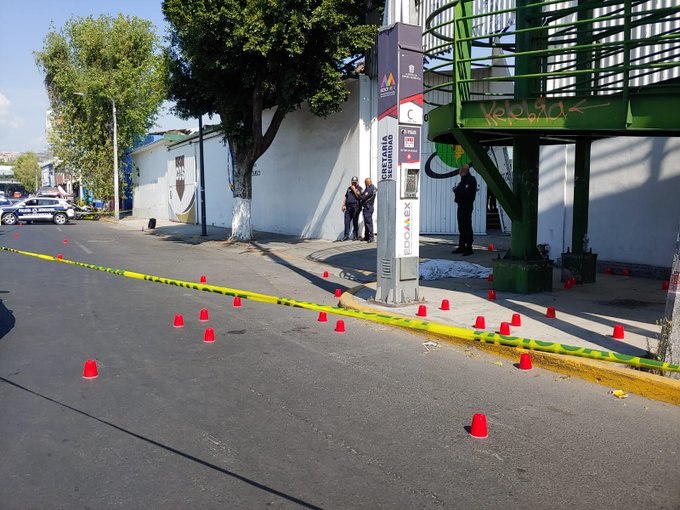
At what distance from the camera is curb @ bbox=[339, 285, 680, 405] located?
504cm

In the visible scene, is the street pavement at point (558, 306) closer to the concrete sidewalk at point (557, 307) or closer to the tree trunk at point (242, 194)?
the concrete sidewalk at point (557, 307)

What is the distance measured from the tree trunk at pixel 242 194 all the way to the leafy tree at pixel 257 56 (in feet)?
0.34

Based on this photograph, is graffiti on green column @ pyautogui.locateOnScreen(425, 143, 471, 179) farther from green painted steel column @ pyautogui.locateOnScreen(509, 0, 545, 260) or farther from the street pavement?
green painted steel column @ pyautogui.locateOnScreen(509, 0, 545, 260)

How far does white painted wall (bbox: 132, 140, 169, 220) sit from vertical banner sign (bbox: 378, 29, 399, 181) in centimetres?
3330

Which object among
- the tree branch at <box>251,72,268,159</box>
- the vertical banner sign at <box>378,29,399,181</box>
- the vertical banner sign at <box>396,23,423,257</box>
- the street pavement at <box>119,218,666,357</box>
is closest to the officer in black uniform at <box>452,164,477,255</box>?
the street pavement at <box>119,218,666,357</box>

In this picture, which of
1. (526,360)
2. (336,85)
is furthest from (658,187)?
(336,85)

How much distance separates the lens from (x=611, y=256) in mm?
11422

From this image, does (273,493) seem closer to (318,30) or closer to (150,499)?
(150,499)

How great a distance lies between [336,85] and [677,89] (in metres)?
11.2

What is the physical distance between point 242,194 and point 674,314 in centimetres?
1676

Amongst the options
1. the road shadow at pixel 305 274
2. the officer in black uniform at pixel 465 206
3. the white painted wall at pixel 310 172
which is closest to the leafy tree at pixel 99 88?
the white painted wall at pixel 310 172

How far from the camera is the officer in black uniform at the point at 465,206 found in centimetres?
1359

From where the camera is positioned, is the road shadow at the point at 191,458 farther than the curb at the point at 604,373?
No

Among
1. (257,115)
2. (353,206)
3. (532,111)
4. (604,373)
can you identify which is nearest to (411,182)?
(532,111)
